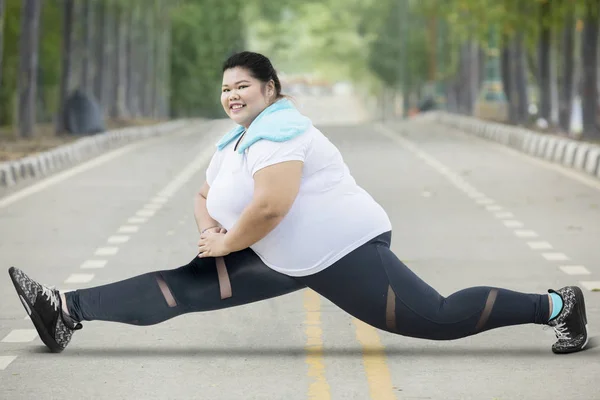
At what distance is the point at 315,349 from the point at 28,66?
32.1 m

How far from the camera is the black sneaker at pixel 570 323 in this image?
28.8ft

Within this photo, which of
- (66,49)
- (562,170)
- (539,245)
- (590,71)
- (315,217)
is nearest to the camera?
(315,217)

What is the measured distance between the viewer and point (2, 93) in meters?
68.1

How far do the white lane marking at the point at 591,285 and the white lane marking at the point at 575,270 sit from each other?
0.61 metres

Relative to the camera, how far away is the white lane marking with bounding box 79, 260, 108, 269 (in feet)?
45.6

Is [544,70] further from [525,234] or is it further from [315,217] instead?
[315,217]

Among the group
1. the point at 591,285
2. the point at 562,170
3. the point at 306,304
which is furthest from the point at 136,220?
the point at 562,170

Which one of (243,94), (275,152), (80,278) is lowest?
(80,278)

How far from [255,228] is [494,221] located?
10.3 meters

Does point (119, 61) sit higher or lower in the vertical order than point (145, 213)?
lower

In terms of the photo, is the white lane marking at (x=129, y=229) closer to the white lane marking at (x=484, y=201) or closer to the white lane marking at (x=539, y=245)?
the white lane marking at (x=539, y=245)

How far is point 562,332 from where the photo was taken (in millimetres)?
8906

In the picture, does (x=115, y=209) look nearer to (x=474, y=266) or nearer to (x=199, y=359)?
(x=474, y=266)

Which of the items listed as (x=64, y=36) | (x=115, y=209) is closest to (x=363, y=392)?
(x=115, y=209)
